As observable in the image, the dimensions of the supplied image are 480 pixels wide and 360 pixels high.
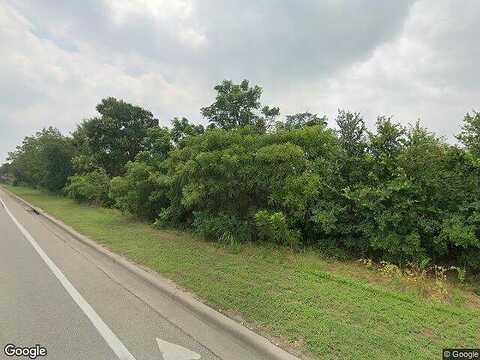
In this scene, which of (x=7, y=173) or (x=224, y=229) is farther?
(x=7, y=173)

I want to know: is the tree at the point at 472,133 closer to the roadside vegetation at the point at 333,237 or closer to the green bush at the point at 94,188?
the roadside vegetation at the point at 333,237

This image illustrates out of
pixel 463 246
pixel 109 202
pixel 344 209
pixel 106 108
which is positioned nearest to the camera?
pixel 463 246

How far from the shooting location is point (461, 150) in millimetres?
7523

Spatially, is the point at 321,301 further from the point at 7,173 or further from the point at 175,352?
the point at 7,173

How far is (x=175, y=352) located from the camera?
3.75 metres

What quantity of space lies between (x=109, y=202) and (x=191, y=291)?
1668 centimetres

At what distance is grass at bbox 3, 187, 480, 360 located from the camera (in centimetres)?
382

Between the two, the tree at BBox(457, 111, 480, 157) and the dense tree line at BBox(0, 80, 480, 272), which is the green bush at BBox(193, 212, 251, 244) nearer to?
the dense tree line at BBox(0, 80, 480, 272)

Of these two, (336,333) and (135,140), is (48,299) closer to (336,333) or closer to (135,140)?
(336,333)

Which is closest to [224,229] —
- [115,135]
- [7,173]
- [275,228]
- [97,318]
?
[275,228]

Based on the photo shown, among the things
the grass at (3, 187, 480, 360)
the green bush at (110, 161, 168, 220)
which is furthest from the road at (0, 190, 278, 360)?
the green bush at (110, 161, 168, 220)

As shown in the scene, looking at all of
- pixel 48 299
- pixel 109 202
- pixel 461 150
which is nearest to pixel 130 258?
pixel 48 299

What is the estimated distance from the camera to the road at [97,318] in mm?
3773

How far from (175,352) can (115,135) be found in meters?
26.4
